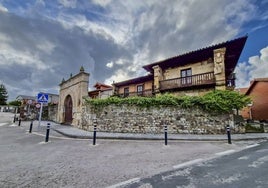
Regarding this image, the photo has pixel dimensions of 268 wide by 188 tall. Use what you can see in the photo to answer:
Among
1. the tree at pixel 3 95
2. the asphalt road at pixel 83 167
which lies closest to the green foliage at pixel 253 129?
the asphalt road at pixel 83 167

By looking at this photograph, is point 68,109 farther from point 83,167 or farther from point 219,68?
point 219,68

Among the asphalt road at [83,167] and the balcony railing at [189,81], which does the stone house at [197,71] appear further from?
the asphalt road at [83,167]

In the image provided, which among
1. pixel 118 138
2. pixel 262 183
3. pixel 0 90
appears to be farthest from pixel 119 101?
pixel 0 90

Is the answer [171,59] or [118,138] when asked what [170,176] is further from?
[171,59]

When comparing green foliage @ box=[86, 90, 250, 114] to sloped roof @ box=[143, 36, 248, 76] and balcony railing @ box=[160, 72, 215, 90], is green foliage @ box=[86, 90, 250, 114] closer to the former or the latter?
balcony railing @ box=[160, 72, 215, 90]

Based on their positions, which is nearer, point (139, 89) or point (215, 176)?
point (215, 176)

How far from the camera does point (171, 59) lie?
19.7 metres

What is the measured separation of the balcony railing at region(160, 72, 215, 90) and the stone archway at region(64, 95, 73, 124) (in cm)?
1166

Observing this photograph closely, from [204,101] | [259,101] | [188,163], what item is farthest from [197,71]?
[188,163]

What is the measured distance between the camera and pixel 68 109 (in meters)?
20.6

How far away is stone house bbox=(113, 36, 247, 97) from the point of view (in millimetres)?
16000

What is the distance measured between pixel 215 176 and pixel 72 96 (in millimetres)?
17705

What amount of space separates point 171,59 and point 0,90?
69.5m

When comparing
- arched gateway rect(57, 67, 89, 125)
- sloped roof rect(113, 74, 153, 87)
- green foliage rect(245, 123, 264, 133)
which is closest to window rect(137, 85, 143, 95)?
sloped roof rect(113, 74, 153, 87)
